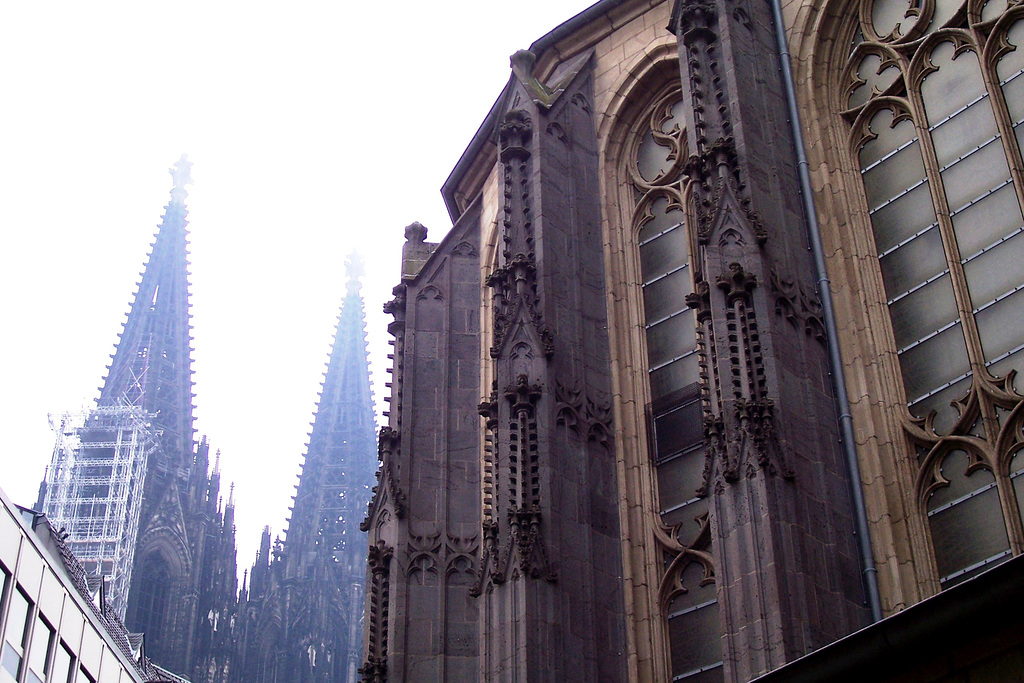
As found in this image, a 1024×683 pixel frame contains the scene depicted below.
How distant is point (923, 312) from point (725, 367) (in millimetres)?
2274

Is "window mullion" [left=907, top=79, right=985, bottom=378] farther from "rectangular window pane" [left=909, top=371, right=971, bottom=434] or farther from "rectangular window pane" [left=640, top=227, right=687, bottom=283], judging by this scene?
"rectangular window pane" [left=640, top=227, right=687, bottom=283]

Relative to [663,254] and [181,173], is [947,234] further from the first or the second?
[181,173]

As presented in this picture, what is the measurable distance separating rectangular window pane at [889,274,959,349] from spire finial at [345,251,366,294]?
9788 cm

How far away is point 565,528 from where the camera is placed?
16.0 m

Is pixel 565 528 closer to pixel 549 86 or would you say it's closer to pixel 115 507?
pixel 549 86

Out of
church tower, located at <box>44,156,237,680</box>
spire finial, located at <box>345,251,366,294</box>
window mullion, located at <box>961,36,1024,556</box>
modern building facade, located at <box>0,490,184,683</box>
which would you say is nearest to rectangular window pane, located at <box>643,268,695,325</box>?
window mullion, located at <box>961,36,1024,556</box>

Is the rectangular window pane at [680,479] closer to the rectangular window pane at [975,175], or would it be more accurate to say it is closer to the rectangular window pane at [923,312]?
the rectangular window pane at [923,312]

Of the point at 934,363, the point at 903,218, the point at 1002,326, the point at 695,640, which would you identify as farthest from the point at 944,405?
the point at 695,640

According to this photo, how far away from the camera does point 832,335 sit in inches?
606

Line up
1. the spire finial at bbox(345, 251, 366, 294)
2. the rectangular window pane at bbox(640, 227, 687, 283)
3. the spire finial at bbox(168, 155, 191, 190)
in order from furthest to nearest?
the spire finial at bbox(345, 251, 366, 294), the spire finial at bbox(168, 155, 191, 190), the rectangular window pane at bbox(640, 227, 687, 283)

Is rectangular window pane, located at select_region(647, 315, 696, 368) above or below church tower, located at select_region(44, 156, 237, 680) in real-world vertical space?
below

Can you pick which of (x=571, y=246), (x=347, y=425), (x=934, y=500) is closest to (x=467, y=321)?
(x=571, y=246)

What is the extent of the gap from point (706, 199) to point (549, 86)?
5.40 metres

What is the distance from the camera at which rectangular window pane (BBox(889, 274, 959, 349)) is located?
15.1 m
